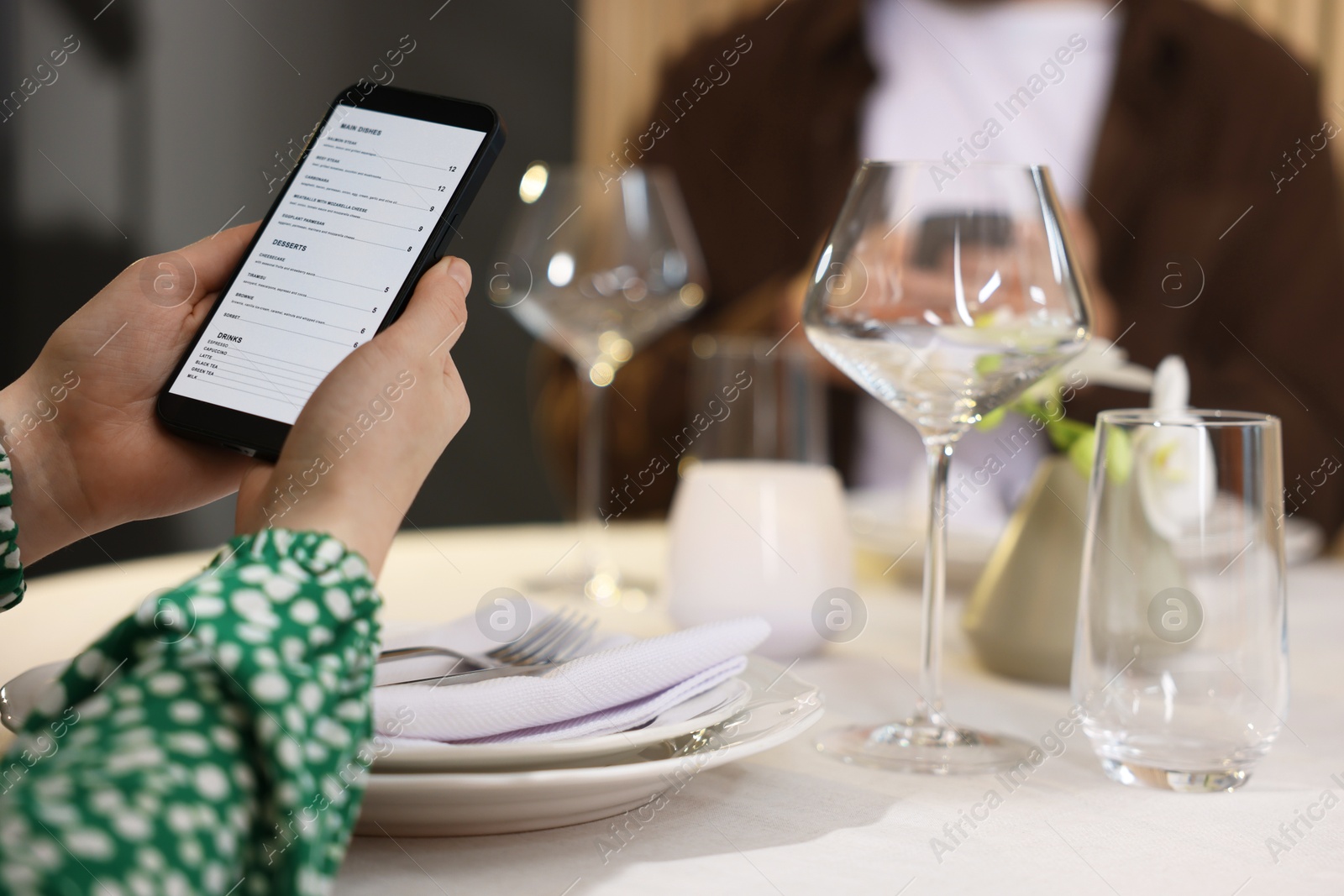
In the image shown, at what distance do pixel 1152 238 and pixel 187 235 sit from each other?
1367 mm

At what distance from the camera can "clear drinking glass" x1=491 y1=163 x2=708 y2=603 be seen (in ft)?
3.10

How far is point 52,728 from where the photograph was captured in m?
0.31

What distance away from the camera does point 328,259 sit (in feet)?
1.71

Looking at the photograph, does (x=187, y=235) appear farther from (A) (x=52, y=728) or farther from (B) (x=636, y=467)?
(A) (x=52, y=728)

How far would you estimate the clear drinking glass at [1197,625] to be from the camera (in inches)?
18.0

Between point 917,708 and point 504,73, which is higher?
point 504,73

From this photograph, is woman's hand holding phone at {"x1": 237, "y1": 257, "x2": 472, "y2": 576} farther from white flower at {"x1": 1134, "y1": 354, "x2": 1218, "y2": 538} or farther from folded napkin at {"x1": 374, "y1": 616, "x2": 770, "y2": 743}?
white flower at {"x1": 1134, "y1": 354, "x2": 1218, "y2": 538}

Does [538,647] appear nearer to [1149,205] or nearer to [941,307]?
[941,307]

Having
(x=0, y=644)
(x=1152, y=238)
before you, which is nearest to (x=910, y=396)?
(x=0, y=644)

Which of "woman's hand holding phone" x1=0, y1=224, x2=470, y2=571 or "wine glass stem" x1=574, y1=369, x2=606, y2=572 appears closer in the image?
"woman's hand holding phone" x1=0, y1=224, x2=470, y2=571

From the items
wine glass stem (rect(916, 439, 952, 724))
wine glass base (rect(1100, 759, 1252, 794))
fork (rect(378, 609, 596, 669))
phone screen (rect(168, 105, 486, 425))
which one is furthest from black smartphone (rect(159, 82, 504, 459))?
wine glass base (rect(1100, 759, 1252, 794))

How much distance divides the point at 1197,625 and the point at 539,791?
27cm

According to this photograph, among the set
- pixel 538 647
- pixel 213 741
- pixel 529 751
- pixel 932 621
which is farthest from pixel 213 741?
pixel 932 621

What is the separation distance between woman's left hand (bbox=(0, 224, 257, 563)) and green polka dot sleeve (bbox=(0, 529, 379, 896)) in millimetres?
280
